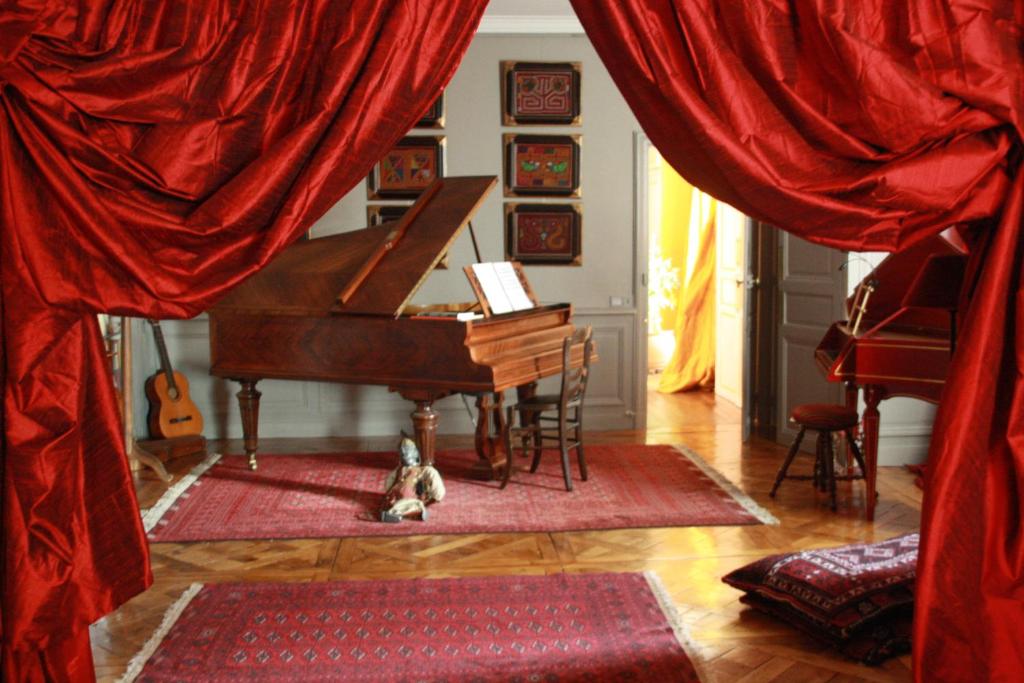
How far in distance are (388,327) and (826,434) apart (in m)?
2.23

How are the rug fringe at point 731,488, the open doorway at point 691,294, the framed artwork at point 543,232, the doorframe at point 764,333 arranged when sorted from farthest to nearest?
A: the open doorway at point 691,294 < the framed artwork at point 543,232 < the doorframe at point 764,333 < the rug fringe at point 731,488

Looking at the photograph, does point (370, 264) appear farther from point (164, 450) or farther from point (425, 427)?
point (164, 450)

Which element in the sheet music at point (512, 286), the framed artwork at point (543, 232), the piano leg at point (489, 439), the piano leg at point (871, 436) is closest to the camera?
the piano leg at point (871, 436)

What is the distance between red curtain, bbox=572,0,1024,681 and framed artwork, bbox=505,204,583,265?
4357 millimetres

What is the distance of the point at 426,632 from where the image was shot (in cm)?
348

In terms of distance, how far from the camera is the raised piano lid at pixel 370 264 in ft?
16.4

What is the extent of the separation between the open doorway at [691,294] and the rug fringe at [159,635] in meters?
3.95

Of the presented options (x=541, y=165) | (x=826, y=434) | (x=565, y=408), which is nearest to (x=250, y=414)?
(x=565, y=408)

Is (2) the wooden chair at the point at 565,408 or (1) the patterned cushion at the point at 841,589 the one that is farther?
(2) the wooden chair at the point at 565,408

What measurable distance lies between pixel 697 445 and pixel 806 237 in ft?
13.8

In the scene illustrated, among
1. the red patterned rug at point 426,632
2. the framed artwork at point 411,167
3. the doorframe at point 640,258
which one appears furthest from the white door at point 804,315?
the red patterned rug at point 426,632

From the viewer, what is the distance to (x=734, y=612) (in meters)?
3.64

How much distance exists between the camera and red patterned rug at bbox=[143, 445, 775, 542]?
4.74 metres

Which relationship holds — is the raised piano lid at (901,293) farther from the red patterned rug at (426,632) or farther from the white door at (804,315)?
the red patterned rug at (426,632)
